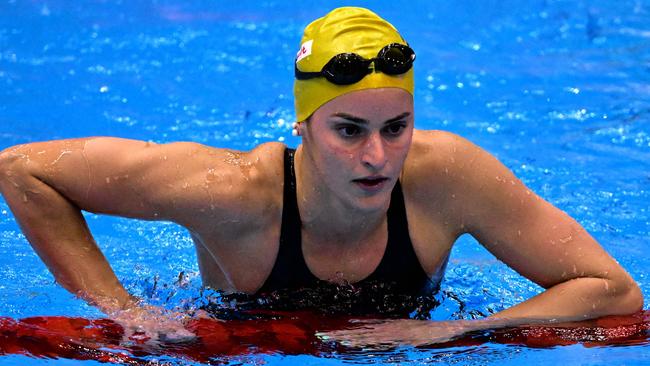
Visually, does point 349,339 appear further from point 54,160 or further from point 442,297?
point 54,160

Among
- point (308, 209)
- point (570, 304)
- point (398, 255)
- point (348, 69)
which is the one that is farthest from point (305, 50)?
point (570, 304)

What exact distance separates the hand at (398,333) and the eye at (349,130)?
2.26 ft

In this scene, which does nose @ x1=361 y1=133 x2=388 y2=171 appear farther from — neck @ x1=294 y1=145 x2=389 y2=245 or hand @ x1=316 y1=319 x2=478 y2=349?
hand @ x1=316 y1=319 x2=478 y2=349

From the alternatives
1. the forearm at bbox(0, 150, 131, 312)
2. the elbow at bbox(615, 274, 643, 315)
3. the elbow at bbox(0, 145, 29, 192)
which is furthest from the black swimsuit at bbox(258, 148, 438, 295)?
the elbow at bbox(0, 145, 29, 192)

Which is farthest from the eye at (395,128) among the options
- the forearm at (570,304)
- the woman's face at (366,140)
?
the forearm at (570,304)

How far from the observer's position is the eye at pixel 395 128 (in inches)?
123

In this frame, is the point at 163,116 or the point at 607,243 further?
the point at 163,116

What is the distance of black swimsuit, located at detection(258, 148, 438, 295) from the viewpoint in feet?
11.3

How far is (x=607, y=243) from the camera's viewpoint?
4.92m

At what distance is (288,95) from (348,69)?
3.40 meters

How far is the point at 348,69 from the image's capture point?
Answer: 10.2 ft

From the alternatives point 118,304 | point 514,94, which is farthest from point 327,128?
point 514,94

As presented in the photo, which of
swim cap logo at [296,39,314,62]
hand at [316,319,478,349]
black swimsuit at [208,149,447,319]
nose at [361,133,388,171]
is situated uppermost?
swim cap logo at [296,39,314,62]

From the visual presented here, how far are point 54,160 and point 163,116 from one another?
294 cm
